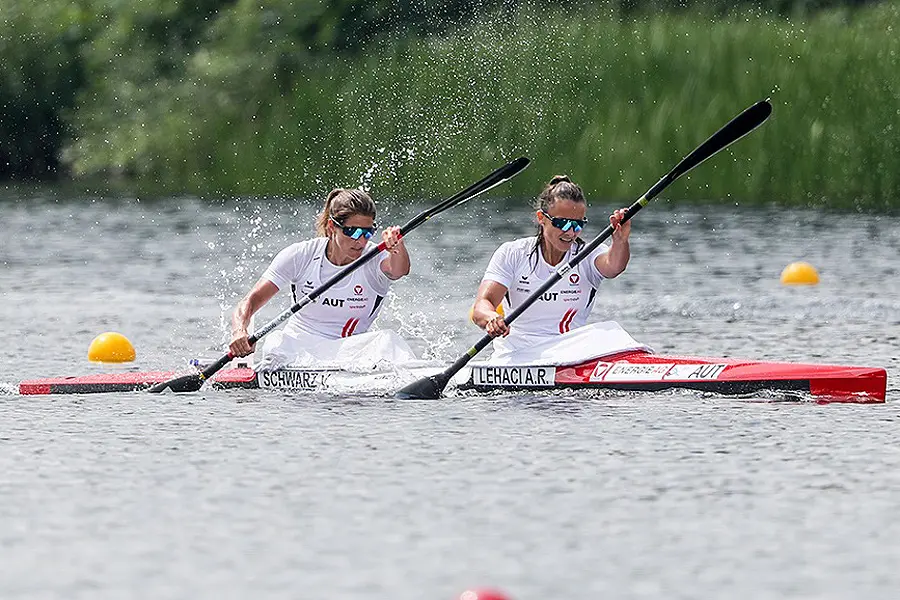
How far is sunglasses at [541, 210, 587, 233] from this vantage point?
11.7 m

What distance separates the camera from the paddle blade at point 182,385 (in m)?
12.2

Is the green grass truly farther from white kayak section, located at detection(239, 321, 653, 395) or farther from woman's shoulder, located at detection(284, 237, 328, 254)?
white kayak section, located at detection(239, 321, 653, 395)

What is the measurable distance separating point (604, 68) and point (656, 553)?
23.9 metres

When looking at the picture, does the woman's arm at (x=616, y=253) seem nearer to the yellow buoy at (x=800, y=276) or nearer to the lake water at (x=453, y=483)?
the lake water at (x=453, y=483)

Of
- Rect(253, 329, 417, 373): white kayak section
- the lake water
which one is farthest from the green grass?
Rect(253, 329, 417, 373): white kayak section

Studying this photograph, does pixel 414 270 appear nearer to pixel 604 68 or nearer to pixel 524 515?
pixel 604 68

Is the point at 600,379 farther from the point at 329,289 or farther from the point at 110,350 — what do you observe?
the point at 110,350

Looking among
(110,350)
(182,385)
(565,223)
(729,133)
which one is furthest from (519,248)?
(110,350)

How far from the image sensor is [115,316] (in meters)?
17.9

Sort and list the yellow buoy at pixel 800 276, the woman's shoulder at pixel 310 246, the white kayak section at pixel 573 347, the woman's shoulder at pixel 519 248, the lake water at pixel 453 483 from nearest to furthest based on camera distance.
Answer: the lake water at pixel 453 483
the white kayak section at pixel 573 347
the woman's shoulder at pixel 519 248
the woman's shoulder at pixel 310 246
the yellow buoy at pixel 800 276

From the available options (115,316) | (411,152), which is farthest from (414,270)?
(411,152)

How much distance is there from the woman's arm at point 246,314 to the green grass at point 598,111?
54.5ft

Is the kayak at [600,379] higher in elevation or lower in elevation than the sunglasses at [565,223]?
lower

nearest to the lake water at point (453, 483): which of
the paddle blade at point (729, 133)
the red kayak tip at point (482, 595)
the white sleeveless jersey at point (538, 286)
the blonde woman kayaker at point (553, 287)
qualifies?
the blonde woman kayaker at point (553, 287)
